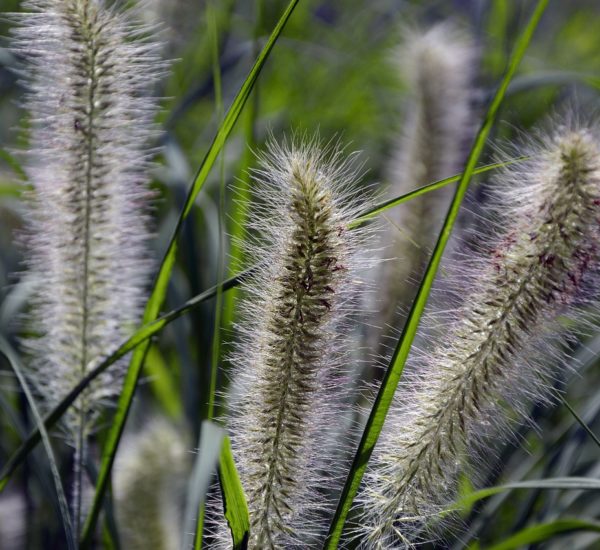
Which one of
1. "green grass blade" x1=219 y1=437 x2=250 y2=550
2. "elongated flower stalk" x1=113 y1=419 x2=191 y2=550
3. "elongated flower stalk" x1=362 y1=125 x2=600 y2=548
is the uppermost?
"elongated flower stalk" x1=362 y1=125 x2=600 y2=548

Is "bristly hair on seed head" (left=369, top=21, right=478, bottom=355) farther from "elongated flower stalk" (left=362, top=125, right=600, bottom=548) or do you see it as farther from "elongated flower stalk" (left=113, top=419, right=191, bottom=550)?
"elongated flower stalk" (left=362, top=125, right=600, bottom=548)

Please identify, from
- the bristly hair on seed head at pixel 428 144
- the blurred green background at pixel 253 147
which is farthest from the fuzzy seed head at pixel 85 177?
the bristly hair on seed head at pixel 428 144

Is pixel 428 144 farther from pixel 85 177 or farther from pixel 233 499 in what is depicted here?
pixel 233 499

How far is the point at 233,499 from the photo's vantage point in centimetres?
117

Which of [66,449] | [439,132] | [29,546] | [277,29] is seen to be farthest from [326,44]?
[277,29]

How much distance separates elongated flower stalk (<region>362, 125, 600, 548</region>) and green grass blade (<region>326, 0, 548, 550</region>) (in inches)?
3.9

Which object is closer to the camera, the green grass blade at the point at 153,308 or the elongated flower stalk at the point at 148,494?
the green grass blade at the point at 153,308

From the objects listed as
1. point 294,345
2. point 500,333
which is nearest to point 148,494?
point 294,345

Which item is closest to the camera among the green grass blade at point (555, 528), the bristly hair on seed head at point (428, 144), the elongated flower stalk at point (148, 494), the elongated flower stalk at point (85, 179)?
the green grass blade at point (555, 528)

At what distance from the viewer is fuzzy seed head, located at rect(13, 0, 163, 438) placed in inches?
55.5

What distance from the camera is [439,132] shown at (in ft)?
7.34

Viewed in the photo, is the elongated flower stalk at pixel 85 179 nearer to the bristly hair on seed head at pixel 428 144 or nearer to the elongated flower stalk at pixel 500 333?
the elongated flower stalk at pixel 500 333

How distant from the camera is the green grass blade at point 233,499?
1140 mm

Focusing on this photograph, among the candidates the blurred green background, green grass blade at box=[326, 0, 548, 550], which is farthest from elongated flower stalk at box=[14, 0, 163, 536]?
green grass blade at box=[326, 0, 548, 550]
